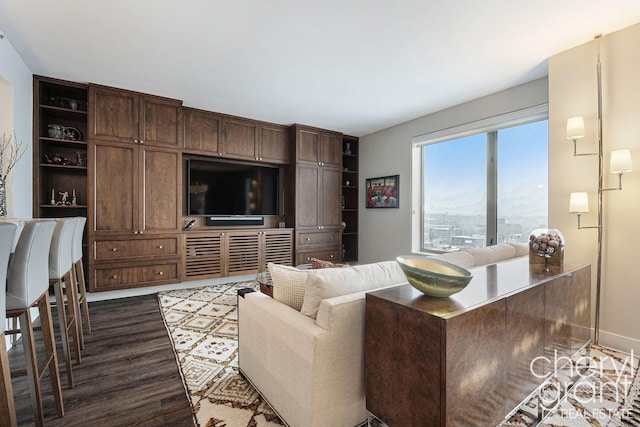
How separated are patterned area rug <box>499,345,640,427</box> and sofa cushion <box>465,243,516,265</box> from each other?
0.77m

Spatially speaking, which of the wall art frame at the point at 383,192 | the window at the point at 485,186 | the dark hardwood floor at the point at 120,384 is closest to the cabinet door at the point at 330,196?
the wall art frame at the point at 383,192

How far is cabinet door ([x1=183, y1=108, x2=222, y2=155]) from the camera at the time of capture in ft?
14.0

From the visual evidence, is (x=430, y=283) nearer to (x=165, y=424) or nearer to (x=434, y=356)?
(x=434, y=356)

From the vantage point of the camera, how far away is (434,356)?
1.07 m

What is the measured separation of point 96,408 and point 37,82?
354 centimetres

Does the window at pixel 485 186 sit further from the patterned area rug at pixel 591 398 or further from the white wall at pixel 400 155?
the patterned area rug at pixel 591 398

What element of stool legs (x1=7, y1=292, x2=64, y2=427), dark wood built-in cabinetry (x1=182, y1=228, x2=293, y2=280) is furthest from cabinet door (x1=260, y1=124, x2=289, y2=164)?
stool legs (x1=7, y1=292, x2=64, y2=427)

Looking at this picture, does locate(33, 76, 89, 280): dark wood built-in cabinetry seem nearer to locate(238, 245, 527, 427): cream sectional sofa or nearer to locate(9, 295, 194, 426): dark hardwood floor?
locate(9, 295, 194, 426): dark hardwood floor

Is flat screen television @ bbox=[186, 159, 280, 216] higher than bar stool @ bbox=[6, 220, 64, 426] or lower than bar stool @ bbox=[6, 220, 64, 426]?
higher

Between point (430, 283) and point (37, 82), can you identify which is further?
point (37, 82)

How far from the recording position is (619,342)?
247 cm

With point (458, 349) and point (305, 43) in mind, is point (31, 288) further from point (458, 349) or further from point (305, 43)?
point (305, 43)

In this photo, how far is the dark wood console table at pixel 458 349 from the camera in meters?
1.08

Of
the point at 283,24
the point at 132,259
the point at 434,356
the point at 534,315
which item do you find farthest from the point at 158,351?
the point at 283,24
